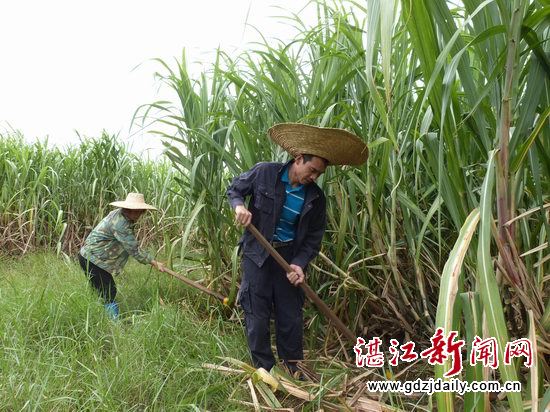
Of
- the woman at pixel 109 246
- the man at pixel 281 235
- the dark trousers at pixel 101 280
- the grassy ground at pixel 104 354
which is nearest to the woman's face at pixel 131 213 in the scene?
the woman at pixel 109 246

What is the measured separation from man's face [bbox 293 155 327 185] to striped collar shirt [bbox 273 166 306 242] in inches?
3.3

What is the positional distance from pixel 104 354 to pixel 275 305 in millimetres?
729

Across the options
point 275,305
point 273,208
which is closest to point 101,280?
point 275,305

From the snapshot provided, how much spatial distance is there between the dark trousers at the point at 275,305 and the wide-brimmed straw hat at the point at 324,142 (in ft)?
1.55

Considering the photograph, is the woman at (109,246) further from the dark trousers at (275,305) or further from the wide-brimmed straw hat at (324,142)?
the wide-brimmed straw hat at (324,142)

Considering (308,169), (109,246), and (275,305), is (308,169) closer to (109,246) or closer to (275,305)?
(275,305)

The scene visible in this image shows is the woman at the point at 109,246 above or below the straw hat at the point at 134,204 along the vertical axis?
below

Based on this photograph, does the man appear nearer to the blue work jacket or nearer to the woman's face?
the blue work jacket

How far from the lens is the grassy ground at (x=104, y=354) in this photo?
146cm

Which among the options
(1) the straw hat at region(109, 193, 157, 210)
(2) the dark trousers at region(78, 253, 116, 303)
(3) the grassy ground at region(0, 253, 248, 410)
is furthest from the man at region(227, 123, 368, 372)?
(2) the dark trousers at region(78, 253, 116, 303)

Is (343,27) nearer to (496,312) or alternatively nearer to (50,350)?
(496,312)

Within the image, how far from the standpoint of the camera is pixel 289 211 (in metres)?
1.91

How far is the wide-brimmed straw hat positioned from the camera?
1584mm

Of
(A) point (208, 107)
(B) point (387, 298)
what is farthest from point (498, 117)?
(A) point (208, 107)
